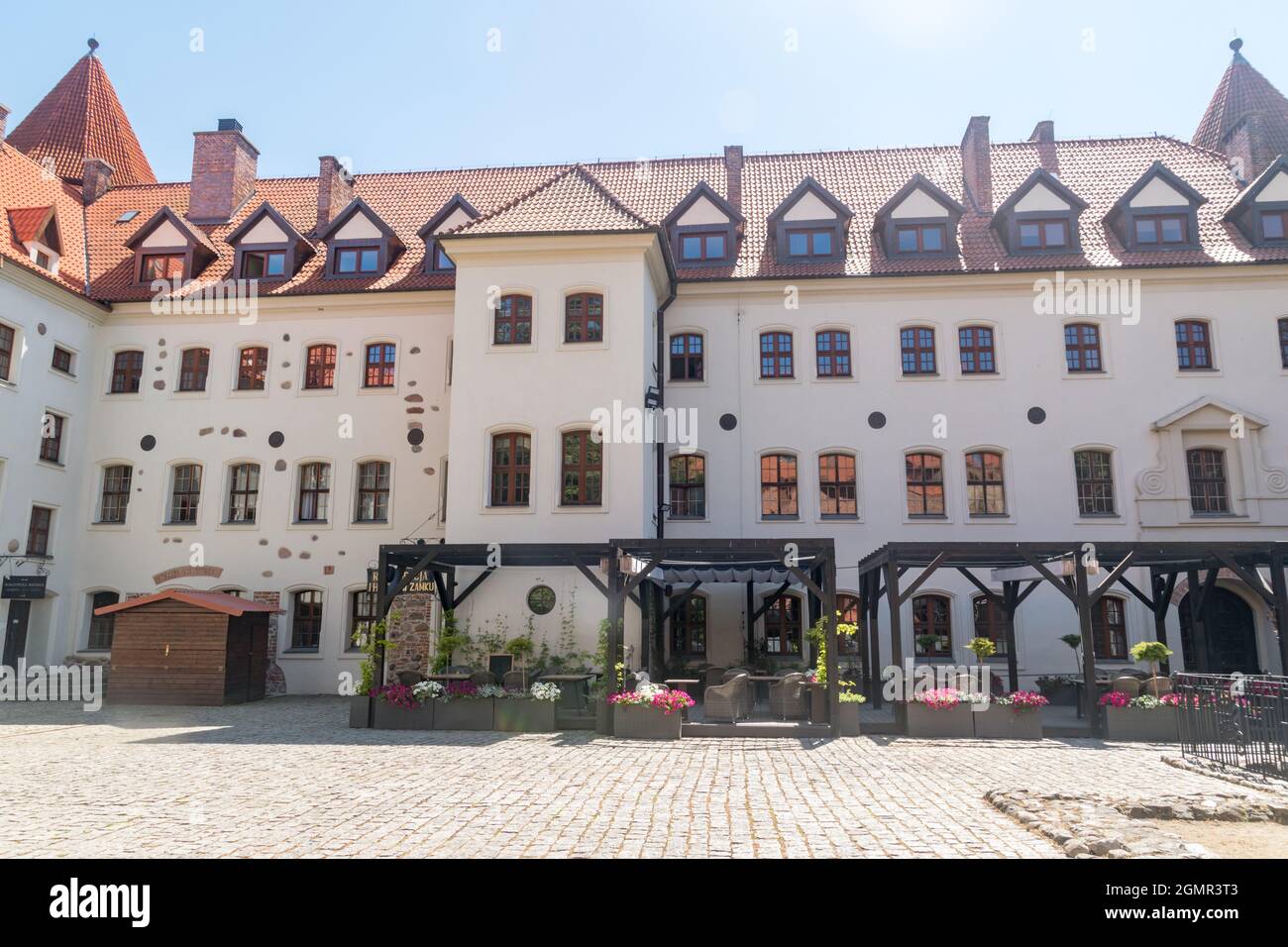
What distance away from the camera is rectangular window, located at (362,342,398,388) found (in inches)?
837

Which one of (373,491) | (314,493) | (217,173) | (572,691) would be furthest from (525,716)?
(217,173)

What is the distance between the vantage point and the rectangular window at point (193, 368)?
71.6 ft

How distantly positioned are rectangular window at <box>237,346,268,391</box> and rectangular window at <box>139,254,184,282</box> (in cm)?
300

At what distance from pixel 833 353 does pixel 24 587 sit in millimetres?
18708

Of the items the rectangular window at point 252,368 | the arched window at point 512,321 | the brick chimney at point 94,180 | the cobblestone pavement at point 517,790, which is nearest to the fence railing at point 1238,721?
the cobblestone pavement at point 517,790

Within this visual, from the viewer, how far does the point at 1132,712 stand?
13.3 m

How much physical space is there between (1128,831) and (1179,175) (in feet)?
72.3

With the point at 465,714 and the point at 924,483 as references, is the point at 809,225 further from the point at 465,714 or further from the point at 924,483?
the point at 465,714

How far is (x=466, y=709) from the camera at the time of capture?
Answer: 14055 mm

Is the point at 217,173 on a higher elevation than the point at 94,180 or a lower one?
lower

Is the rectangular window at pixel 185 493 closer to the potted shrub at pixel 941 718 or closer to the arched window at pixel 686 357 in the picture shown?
the arched window at pixel 686 357

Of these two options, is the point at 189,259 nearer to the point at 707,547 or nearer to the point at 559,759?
the point at 707,547

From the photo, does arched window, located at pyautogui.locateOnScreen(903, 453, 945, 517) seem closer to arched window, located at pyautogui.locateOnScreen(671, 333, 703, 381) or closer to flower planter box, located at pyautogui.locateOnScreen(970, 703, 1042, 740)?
arched window, located at pyautogui.locateOnScreen(671, 333, 703, 381)
